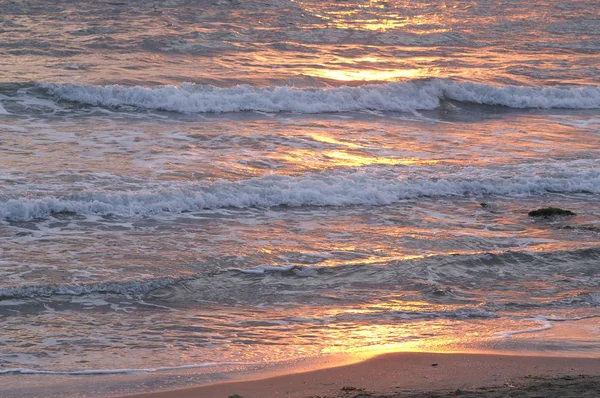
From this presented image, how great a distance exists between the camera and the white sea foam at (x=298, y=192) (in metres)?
9.26

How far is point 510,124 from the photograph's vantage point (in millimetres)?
16016

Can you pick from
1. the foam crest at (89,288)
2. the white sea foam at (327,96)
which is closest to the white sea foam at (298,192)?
the foam crest at (89,288)

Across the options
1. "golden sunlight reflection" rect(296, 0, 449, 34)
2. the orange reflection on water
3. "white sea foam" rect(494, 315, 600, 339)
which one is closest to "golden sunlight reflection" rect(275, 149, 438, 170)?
"white sea foam" rect(494, 315, 600, 339)

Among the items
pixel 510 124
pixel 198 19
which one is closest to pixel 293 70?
pixel 510 124

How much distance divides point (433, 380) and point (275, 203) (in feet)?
16.8

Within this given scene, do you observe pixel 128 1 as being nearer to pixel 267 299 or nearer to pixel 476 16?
pixel 476 16

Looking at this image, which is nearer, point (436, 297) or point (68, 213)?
point (436, 297)

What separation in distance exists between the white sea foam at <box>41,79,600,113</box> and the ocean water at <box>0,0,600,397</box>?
49 millimetres

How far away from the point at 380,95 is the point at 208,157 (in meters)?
6.04

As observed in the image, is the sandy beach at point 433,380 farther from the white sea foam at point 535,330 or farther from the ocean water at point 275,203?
the white sea foam at point 535,330

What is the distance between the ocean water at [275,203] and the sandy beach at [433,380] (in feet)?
0.63

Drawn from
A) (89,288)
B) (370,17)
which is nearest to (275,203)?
(89,288)

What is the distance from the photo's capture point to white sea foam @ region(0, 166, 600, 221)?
926cm

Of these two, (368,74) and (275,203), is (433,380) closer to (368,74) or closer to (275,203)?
(275,203)
